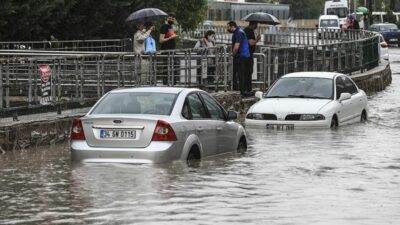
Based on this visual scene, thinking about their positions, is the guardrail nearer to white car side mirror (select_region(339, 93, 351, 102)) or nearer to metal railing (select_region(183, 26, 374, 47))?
white car side mirror (select_region(339, 93, 351, 102))

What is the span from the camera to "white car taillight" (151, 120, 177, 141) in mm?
14617

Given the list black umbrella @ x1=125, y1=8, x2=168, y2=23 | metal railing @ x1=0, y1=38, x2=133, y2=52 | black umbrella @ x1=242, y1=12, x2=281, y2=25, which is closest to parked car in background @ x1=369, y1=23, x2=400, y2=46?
metal railing @ x1=0, y1=38, x2=133, y2=52

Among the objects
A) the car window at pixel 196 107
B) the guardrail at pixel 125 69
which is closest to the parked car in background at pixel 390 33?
the guardrail at pixel 125 69

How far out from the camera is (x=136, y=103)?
50.2ft

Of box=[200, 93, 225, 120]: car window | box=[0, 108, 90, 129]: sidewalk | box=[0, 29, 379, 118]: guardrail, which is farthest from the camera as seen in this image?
box=[0, 29, 379, 118]: guardrail

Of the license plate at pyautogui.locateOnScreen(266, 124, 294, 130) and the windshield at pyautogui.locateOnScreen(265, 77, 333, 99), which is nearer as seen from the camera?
the license plate at pyautogui.locateOnScreen(266, 124, 294, 130)

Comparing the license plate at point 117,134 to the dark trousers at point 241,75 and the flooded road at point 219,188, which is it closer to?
the flooded road at point 219,188

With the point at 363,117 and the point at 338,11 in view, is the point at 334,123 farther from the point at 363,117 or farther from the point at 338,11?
the point at 338,11

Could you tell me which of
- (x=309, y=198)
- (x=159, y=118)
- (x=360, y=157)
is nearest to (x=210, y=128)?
(x=159, y=118)

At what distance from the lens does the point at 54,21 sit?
130 ft

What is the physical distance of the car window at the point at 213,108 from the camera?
54.3 ft

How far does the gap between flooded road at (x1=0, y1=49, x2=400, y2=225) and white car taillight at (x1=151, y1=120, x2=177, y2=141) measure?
0.37 m

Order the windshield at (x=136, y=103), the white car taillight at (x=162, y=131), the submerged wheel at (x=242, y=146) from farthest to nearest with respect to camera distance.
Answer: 1. the submerged wheel at (x=242, y=146)
2. the windshield at (x=136, y=103)
3. the white car taillight at (x=162, y=131)

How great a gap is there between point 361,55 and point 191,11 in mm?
17021
